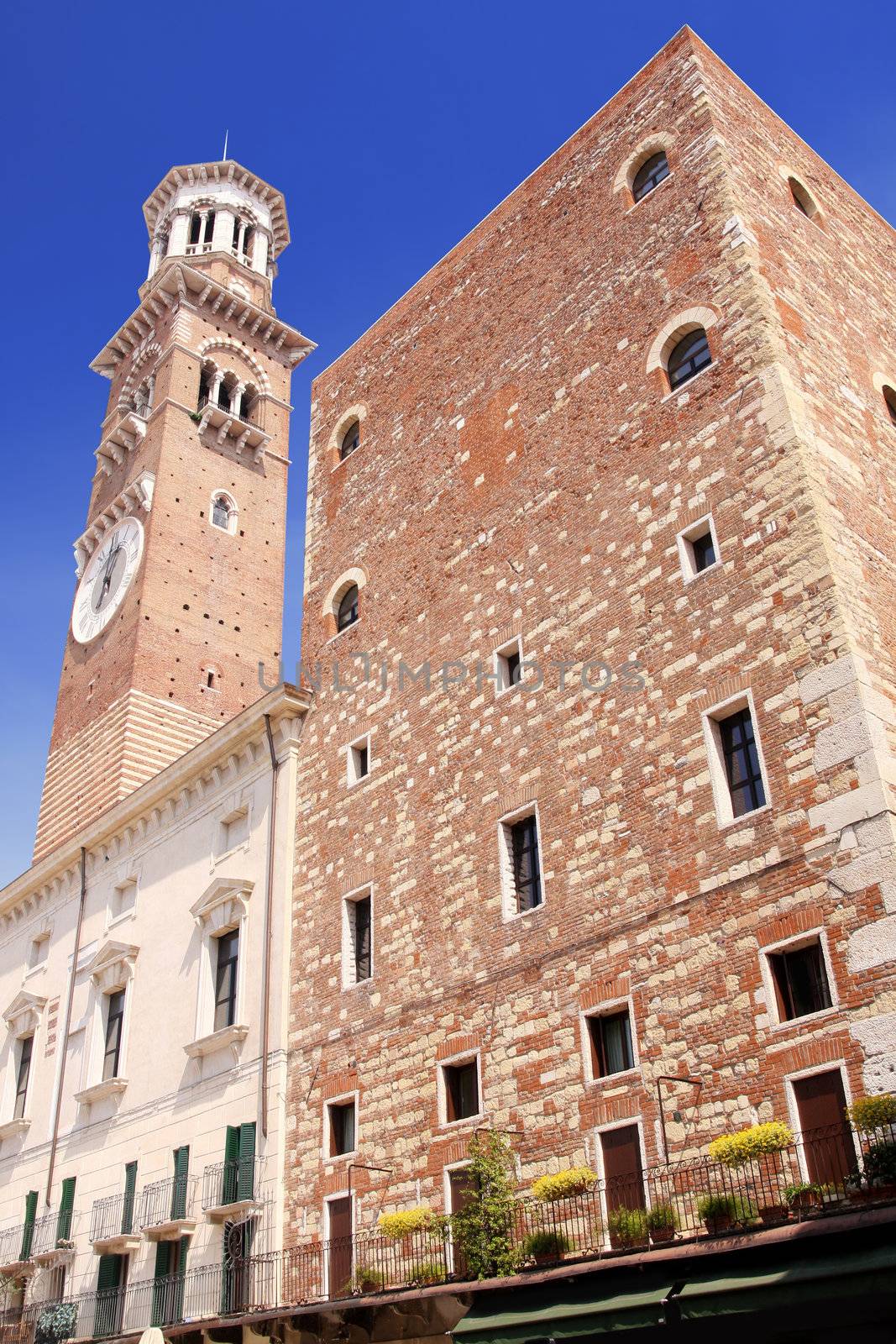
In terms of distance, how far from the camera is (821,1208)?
10336 millimetres

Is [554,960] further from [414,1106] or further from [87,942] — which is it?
[87,942]

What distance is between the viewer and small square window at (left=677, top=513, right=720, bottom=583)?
14930 millimetres

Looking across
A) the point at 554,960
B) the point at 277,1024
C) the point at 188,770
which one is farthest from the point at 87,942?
the point at 554,960

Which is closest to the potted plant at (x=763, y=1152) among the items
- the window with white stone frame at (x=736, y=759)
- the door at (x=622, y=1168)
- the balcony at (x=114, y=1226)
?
the door at (x=622, y=1168)

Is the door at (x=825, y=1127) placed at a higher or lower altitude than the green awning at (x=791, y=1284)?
higher

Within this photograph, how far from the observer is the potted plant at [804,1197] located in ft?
34.3

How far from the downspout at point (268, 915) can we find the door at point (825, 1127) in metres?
8.92

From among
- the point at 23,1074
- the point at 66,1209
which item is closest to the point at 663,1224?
the point at 66,1209

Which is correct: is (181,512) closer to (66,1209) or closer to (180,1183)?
(66,1209)

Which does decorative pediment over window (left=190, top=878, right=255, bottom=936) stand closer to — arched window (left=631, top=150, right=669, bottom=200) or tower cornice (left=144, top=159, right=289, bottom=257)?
arched window (left=631, top=150, right=669, bottom=200)

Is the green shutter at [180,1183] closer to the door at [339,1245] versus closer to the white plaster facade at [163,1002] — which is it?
the white plaster facade at [163,1002]

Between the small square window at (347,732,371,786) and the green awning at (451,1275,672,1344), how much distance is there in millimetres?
8356

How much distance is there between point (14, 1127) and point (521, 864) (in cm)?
1386

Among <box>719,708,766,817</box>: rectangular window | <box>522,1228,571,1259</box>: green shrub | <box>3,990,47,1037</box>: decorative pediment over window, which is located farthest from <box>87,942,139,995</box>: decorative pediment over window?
<box>719,708,766,817</box>: rectangular window
